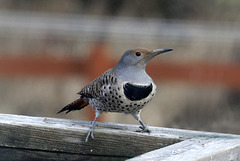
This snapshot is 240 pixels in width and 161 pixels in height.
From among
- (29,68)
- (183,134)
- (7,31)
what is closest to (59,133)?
(183,134)

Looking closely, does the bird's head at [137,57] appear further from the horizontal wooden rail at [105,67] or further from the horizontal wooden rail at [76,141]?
the horizontal wooden rail at [105,67]

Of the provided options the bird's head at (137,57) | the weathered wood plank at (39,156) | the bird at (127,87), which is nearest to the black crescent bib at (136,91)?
the bird at (127,87)

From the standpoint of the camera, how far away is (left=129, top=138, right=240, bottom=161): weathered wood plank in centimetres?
189

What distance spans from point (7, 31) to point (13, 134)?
3.76 meters

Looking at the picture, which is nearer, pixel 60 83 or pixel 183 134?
pixel 183 134

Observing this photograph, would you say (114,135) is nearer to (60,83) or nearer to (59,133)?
(59,133)

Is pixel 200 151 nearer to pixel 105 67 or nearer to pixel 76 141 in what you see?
pixel 76 141

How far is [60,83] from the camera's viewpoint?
6.94 metres

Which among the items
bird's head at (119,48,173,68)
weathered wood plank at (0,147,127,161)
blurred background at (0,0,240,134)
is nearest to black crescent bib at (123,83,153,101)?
bird's head at (119,48,173,68)

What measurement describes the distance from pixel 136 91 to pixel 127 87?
0.06 metres

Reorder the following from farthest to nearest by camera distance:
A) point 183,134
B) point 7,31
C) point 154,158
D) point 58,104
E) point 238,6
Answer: point 238,6 → point 58,104 → point 7,31 → point 183,134 → point 154,158

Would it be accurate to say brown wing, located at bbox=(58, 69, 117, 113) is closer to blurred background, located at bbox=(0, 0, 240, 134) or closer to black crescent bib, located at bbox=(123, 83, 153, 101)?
black crescent bib, located at bbox=(123, 83, 153, 101)

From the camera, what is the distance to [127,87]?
2.53m

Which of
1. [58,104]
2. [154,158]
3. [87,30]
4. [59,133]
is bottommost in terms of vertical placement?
[58,104]
